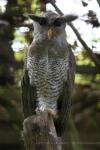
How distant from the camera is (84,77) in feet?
25.1

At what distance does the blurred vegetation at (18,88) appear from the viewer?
6137mm

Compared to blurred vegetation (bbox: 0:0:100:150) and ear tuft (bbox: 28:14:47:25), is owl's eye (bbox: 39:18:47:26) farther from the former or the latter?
blurred vegetation (bbox: 0:0:100:150)

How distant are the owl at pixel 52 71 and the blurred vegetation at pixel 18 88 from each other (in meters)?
0.40

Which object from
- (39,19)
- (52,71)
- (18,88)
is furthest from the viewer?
(18,88)

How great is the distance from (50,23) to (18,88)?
2179 mm

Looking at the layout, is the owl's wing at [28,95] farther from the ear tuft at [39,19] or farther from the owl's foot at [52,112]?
the ear tuft at [39,19]

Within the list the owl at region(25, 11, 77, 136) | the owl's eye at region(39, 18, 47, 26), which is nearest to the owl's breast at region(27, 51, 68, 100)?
the owl at region(25, 11, 77, 136)

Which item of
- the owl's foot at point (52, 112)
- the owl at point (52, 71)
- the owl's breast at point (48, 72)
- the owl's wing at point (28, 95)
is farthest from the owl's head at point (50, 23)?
the owl's foot at point (52, 112)

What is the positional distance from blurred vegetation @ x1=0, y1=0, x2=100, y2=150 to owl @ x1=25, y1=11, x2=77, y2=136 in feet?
1.31

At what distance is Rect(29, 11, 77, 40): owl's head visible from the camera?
199 inches

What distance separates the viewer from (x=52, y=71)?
5.34 metres

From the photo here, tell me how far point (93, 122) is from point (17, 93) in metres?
1.28

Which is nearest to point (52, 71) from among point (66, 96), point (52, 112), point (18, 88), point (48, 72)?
point (48, 72)

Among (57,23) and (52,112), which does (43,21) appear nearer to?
(57,23)
